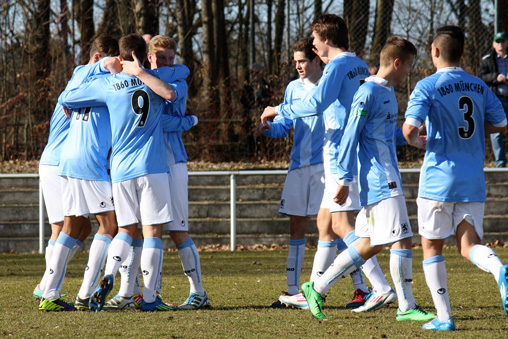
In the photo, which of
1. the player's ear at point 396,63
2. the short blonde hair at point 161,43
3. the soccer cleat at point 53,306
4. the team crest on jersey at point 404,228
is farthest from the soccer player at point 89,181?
the team crest on jersey at point 404,228

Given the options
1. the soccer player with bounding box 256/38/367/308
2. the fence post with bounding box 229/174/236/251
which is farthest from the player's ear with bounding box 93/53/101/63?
the fence post with bounding box 229/174/236/251

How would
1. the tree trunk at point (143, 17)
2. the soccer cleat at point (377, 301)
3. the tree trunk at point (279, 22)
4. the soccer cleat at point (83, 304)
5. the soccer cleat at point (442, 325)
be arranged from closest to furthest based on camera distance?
the soccer cleat at point (442, 325) → the soccer cleat at point (377, 301) → the soccer cleat at point (83, 304) → the tree trunk at point (143, 17) → the tree trunk at point (279, 22)

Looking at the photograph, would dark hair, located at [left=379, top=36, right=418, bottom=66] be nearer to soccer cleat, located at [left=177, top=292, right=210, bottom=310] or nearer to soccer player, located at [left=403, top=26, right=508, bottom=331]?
soccer player, located at [left=403, top=26, right=508, bottom=331]

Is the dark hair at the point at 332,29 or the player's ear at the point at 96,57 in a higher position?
the dark hair at the point at 332,29

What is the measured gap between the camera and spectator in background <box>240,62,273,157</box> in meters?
15.1

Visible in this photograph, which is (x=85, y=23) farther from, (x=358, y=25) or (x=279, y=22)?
(x=358, y=25)

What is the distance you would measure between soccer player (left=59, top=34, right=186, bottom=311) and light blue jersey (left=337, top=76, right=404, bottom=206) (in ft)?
5.16

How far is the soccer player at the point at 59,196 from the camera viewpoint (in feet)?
20.7

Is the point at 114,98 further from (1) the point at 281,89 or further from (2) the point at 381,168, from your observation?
(1) the point at 281,89

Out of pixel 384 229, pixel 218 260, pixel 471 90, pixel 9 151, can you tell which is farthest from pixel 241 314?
pixel 9 151

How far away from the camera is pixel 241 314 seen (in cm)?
609

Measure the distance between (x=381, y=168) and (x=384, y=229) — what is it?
1.51 feet

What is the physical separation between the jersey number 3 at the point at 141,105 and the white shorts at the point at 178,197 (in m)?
0.55

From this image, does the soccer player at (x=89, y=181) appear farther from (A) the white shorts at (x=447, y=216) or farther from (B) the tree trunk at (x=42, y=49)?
(B) the tree trunk at (x=42, y=49)
